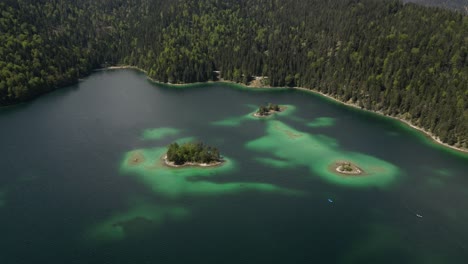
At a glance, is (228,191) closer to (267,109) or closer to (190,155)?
(190,155)

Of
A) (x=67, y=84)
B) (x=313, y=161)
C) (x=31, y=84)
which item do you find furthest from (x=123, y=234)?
(x=67, y=84)

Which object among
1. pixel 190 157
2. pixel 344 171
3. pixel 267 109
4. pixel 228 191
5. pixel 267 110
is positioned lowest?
pixel 228 191

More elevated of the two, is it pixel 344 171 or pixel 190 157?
pixel 344 171

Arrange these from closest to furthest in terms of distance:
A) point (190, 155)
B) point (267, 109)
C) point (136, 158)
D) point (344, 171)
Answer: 1. point (344, 171)
2. point (190, 155)
3. point (136, 158)
4. point (267, 109)

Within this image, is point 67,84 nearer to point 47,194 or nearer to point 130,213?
point 47,194

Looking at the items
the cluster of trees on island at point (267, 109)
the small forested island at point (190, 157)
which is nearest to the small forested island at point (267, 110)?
the cluster of trees on island at point (267, 109)

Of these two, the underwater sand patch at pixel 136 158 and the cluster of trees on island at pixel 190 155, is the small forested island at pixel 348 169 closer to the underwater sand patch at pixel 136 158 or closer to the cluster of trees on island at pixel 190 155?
the cluster of trees on island at pixel 190 155

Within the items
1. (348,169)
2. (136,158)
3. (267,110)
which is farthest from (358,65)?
(136,158)

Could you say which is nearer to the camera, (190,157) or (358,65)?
(190,157)

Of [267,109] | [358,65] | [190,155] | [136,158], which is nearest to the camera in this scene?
[190,155]
